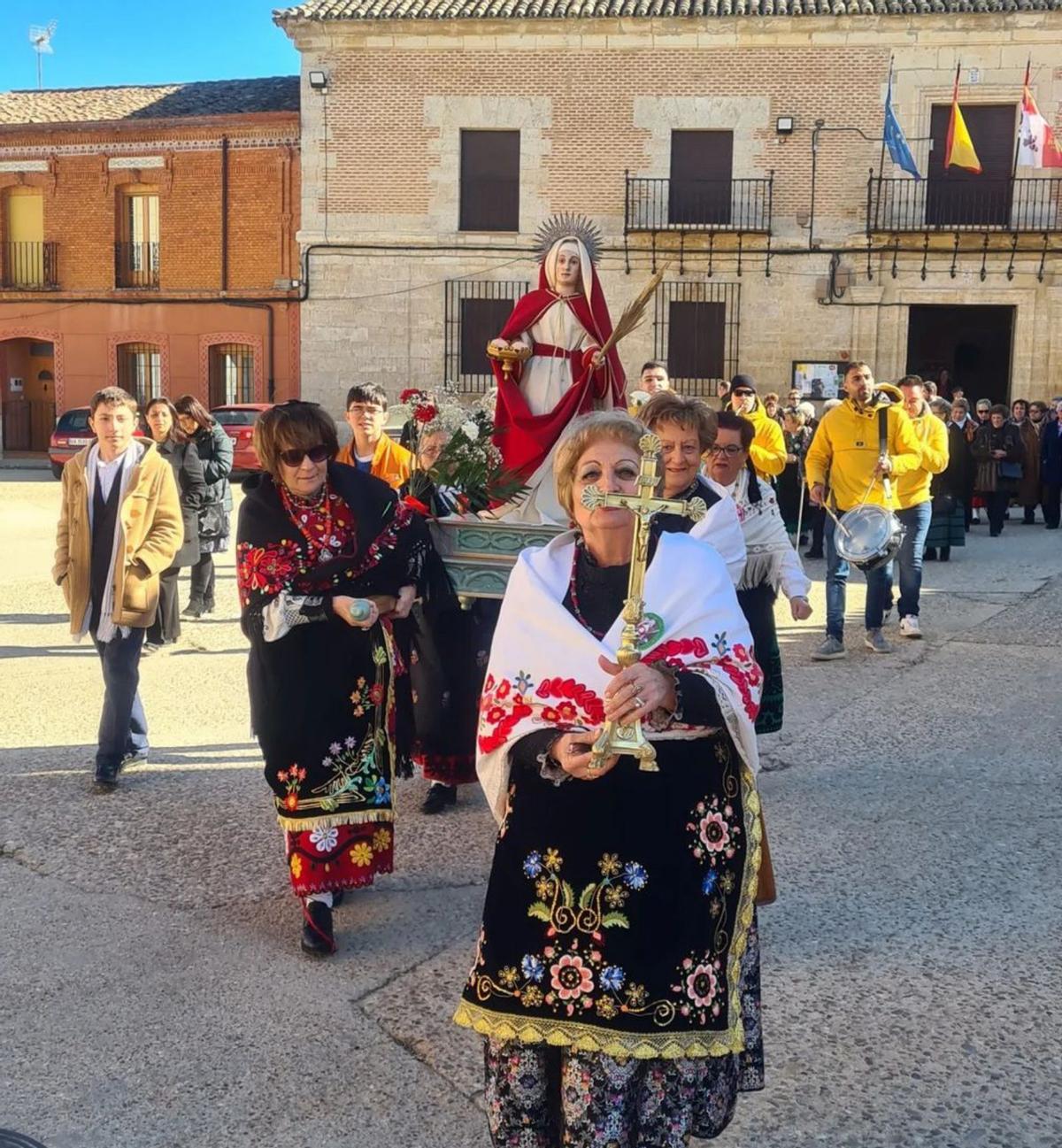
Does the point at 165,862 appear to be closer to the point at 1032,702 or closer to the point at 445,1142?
the point at 445,1142

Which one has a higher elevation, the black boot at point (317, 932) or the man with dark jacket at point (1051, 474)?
the man with dark jacket at point (1051, 474)

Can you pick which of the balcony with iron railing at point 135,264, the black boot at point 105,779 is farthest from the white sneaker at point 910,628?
the balcony with iron railing at point 135,264

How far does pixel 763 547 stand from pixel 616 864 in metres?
3.09

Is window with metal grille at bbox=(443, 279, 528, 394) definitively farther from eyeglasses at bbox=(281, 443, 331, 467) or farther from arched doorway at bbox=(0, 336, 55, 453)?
eyeglasses at bbox=(281, 443, 331, 467)

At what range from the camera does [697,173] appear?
2345cm

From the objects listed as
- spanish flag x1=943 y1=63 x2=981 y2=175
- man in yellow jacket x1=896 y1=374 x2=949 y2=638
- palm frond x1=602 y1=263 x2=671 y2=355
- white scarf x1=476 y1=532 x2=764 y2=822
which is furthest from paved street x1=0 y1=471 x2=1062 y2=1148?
spanish flag x1=943 y1=63 x2=981 y2=175

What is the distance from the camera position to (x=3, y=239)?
2958 centimetres

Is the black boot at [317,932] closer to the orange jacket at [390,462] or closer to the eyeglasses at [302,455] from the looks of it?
the eyeglasses at [302,455]

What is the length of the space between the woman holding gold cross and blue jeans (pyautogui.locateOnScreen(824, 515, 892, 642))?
6002 millimetres

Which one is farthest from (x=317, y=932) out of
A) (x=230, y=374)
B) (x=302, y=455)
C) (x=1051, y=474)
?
(x=230, y=374)

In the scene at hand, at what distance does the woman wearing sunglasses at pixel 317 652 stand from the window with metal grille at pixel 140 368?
2594cm

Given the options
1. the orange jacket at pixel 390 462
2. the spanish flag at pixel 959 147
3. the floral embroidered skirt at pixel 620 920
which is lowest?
the floral embroidered skirt at pixel 620 920

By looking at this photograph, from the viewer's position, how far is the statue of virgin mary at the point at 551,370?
5609 mm

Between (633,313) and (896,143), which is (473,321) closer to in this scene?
(896,143)
